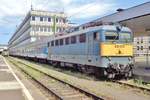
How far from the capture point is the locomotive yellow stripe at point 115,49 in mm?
18281

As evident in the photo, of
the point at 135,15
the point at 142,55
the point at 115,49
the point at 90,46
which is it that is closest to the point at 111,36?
the point at 115,49

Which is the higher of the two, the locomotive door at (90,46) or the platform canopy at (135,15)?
the platform canopy at (135,15)

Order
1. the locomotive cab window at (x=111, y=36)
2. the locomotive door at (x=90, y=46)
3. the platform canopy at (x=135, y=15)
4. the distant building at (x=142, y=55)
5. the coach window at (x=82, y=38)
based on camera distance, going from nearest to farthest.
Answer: the locomotive cab window at (x=111, y=36) < the locomotive door at (x=90, y=46) < the coach window at (x=82, y=38) < the platform canopy at (x=135, y=15) < the distant building at (x=142, y=55)

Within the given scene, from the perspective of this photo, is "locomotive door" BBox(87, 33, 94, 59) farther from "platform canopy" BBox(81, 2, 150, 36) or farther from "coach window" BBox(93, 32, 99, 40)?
"platform canopy" BBox(81, 2, 150, 36)

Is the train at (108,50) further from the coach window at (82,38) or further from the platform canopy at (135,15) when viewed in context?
the platform canopy at (135,15)

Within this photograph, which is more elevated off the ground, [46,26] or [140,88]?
[46,26]

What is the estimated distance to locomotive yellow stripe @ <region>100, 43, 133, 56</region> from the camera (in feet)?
60.0

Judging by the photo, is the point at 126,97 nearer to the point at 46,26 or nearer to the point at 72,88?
the point at 72,88

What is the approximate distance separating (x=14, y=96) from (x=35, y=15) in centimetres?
9008

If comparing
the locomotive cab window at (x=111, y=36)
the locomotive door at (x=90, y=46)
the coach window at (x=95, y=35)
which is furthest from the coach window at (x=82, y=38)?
the locomotive cab window at (x=111, y=36)

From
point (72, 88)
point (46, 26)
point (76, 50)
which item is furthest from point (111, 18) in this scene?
point (46, 26)

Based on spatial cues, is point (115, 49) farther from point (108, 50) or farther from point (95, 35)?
point (95, 35)

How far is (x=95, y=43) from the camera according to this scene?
19.0m

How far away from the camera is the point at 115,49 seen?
18.6m
